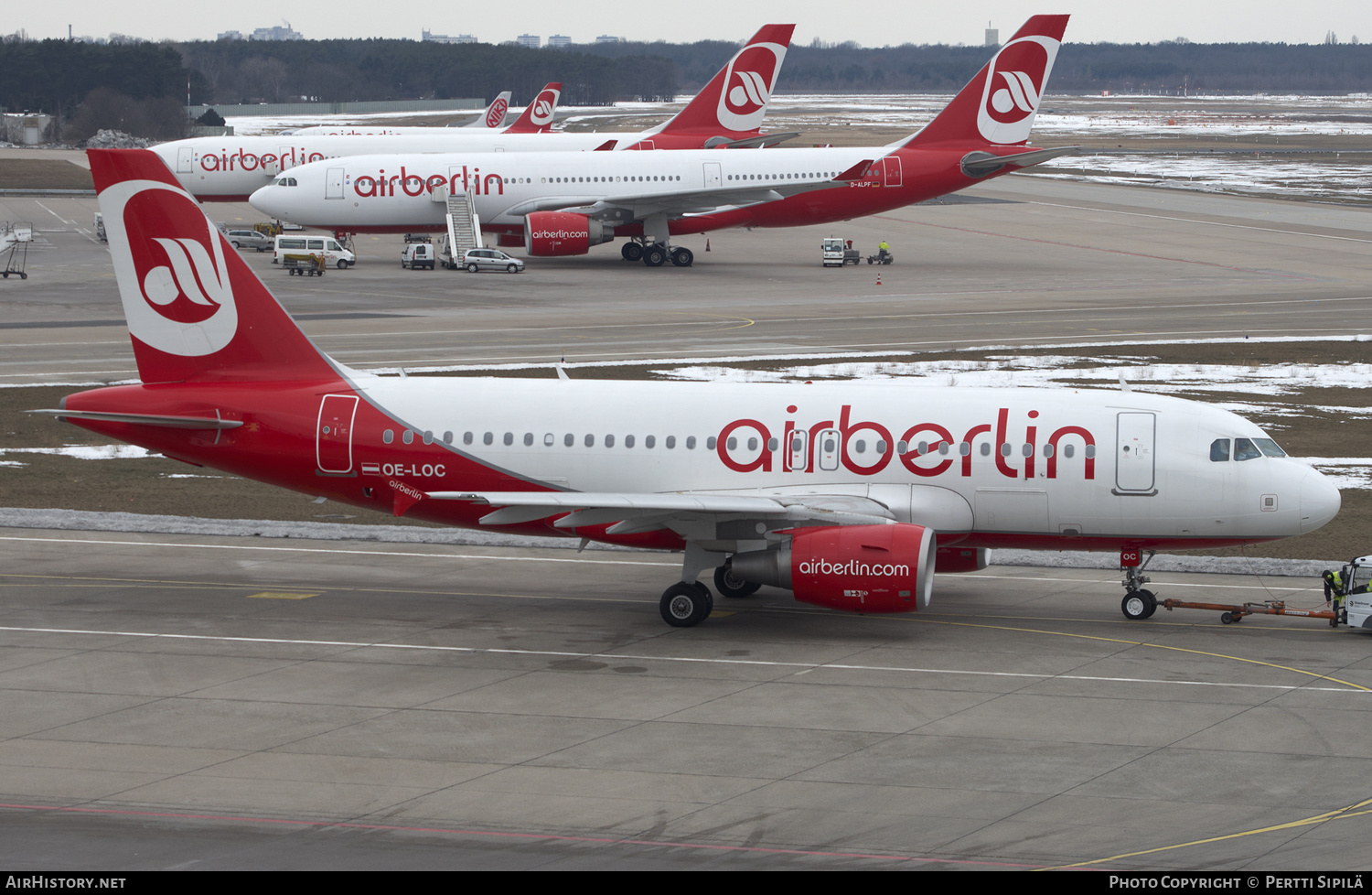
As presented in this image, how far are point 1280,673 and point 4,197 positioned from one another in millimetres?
128485

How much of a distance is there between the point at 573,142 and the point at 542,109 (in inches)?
1606

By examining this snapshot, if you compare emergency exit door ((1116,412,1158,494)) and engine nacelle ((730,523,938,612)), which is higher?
emergency exit door ((1116,412,1158,494))

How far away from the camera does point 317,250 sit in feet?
277

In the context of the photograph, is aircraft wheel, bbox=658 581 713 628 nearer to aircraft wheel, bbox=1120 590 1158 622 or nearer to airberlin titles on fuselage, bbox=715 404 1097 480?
airberlin titles on fuselage, bbox=715 404 1097 480

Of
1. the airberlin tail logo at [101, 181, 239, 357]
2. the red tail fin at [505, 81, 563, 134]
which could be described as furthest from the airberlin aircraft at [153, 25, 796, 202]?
the airberlin tail logo at [101, 181, 239, 357]

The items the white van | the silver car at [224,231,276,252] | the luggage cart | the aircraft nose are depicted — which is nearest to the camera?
the aircraft nose

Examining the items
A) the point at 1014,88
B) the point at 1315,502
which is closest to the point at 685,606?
the point at 1315,502

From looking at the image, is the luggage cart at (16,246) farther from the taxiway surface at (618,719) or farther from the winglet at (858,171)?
the taxiway surface at (618,719)

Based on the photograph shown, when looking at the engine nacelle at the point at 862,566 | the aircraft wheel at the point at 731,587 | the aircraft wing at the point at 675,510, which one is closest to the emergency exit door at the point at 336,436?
the aircraft wing at the point at 675,510

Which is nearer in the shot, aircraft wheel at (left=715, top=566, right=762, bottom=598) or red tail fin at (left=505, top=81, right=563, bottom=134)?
aircraft wheel at (left=715, top=566, right=762, bottom=598)

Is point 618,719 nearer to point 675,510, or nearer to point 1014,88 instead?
point 675,510

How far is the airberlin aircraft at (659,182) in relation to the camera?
86062mm

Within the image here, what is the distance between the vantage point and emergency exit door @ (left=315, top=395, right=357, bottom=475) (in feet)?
97.7

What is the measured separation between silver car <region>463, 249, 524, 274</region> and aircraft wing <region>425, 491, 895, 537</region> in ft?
191
